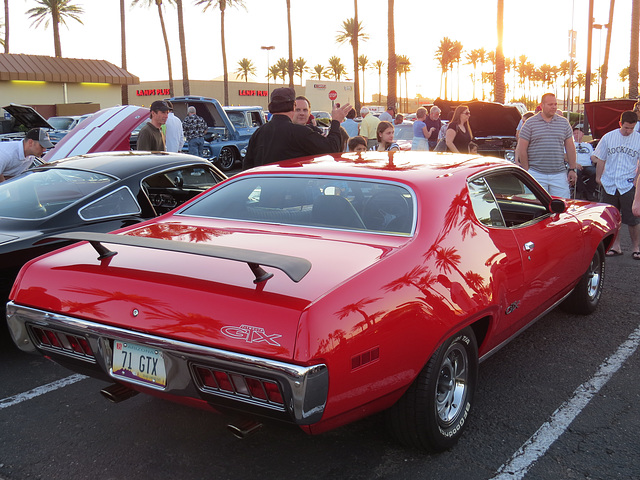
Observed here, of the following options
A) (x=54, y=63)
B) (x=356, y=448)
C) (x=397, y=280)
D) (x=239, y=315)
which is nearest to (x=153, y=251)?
(x=239, y=315)

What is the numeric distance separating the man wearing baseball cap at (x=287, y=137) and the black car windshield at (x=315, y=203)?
191 cm

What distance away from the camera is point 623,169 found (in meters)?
7.47

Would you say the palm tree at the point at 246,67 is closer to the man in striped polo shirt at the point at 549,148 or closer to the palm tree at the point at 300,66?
the palm tree at the point at 300,66

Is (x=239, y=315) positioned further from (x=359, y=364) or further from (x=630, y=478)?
(x=630, y=478)

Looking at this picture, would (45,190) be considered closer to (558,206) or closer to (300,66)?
(558,206)

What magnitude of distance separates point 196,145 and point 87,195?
1101 centimetres

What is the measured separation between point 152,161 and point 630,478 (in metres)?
4.31

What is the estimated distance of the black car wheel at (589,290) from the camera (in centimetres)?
514

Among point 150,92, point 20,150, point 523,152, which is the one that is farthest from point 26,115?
point 150,92

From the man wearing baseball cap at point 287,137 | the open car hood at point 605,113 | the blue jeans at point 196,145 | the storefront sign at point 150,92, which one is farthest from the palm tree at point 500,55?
the storefront sign at point 150,92

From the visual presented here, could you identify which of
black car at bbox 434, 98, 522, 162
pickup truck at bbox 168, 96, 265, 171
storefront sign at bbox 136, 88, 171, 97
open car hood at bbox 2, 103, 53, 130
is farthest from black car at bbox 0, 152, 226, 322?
storefront sign at bbox 136, 88, 171, 97

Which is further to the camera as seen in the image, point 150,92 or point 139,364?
point 150,92

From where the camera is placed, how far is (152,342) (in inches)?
102

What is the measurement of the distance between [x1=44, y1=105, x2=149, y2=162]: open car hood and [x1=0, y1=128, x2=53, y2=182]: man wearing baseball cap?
4.03 ft
